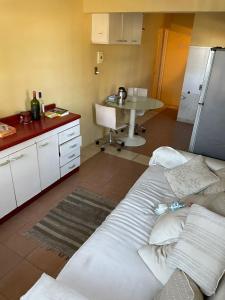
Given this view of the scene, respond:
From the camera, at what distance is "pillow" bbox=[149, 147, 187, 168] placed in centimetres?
241

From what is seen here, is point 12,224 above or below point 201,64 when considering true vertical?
below

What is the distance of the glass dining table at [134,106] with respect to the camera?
3901 mm

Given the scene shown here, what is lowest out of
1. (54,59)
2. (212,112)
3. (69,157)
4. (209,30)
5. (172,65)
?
(69,157)

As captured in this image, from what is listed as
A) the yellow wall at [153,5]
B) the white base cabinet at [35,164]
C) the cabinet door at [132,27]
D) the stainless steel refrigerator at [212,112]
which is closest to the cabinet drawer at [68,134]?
the white base cabinet at [35,164]

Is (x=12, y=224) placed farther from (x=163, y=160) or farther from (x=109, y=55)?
(x=109, y=55)

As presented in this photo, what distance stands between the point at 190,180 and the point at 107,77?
8.76ft

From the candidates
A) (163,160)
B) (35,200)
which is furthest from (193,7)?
(35,200)

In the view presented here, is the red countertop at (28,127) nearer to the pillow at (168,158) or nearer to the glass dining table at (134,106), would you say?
the pillow at (168,158)

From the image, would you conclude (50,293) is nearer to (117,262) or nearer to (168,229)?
(117,262)

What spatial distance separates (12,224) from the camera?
92.7 inches

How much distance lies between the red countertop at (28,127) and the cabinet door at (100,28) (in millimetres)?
1311

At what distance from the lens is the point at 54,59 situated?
296 cm

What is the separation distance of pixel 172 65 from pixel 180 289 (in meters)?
5.97

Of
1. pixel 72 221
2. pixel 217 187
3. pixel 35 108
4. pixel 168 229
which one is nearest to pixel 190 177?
pixel 217 187
